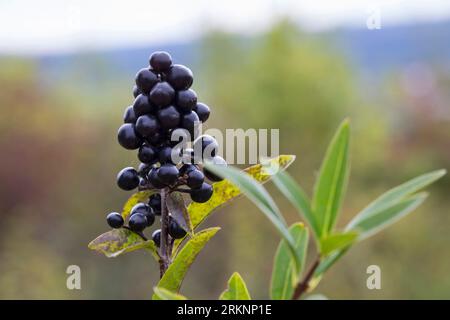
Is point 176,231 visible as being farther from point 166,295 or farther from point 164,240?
point 166,295

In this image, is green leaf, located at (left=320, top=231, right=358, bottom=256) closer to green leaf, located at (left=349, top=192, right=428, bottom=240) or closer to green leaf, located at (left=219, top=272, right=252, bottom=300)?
green leaf, located at (left=349, top=192, right=428, bottom=240)

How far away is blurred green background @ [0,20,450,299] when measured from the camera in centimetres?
859

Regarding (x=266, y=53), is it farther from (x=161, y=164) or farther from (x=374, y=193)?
(x=161, y=164)

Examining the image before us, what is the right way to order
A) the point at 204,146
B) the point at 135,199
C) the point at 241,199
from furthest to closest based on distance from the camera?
1. the point at 241,199
2. the point at 135,199
3. the point at 204,146

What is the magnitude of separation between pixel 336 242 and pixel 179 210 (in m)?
0.37

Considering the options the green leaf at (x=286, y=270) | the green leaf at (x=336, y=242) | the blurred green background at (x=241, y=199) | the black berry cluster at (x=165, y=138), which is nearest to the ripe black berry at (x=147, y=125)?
the black berry cluster at (x=165, y=138)

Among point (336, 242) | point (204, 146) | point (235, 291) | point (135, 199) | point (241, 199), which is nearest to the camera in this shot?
point (336, 242)

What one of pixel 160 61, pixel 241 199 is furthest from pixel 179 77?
pixel 241 199

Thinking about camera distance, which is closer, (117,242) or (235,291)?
(235,291)

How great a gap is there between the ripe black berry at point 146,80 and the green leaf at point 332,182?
0.38m

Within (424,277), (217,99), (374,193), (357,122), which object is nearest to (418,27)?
(357,122)

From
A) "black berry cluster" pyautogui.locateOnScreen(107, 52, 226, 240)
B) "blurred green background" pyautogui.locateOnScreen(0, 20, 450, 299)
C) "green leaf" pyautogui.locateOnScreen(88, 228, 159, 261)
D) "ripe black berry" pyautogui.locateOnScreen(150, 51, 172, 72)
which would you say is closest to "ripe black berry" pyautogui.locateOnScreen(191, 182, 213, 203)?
"black berry cluster" pyautogui.locateOnScreen(107, 52, 226, 240)

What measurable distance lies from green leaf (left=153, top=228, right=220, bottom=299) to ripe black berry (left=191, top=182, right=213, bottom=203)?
72mm

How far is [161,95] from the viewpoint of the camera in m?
1.09
